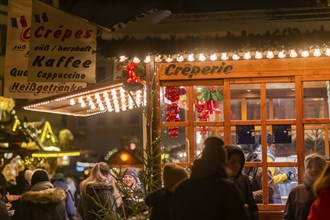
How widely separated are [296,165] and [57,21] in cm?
437

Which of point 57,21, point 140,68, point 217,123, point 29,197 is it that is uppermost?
point 57,21

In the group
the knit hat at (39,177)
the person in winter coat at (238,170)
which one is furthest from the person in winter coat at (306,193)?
the knit hat at (39,177)

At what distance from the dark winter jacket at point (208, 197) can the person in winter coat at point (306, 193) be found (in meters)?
1.96

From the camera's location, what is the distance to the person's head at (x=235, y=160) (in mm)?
7203

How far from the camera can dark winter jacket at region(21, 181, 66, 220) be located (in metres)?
9.05

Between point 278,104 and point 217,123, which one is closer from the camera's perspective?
point 217,123

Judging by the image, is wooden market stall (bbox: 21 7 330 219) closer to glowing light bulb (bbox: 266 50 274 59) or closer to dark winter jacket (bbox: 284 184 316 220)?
glowing light bulb (bbox: 266 50 274 59)

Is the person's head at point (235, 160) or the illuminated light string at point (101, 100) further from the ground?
the illuminated light string at point (101, 100)

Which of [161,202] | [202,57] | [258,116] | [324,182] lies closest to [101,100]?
[202,57]

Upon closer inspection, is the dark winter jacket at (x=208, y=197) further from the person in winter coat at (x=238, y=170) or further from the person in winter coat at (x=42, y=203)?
the person in winter coat at (x=42, y=203)

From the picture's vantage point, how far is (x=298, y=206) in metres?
7.42

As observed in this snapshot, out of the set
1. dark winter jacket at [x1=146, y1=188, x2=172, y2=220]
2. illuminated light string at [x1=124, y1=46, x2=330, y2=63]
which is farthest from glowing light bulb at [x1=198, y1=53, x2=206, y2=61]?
dark winter jacket at [x1=146, y1=188, x2=172, y2=220]

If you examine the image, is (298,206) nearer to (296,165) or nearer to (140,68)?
(296,165)

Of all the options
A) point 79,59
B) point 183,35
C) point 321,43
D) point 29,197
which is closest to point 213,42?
point 183,35
